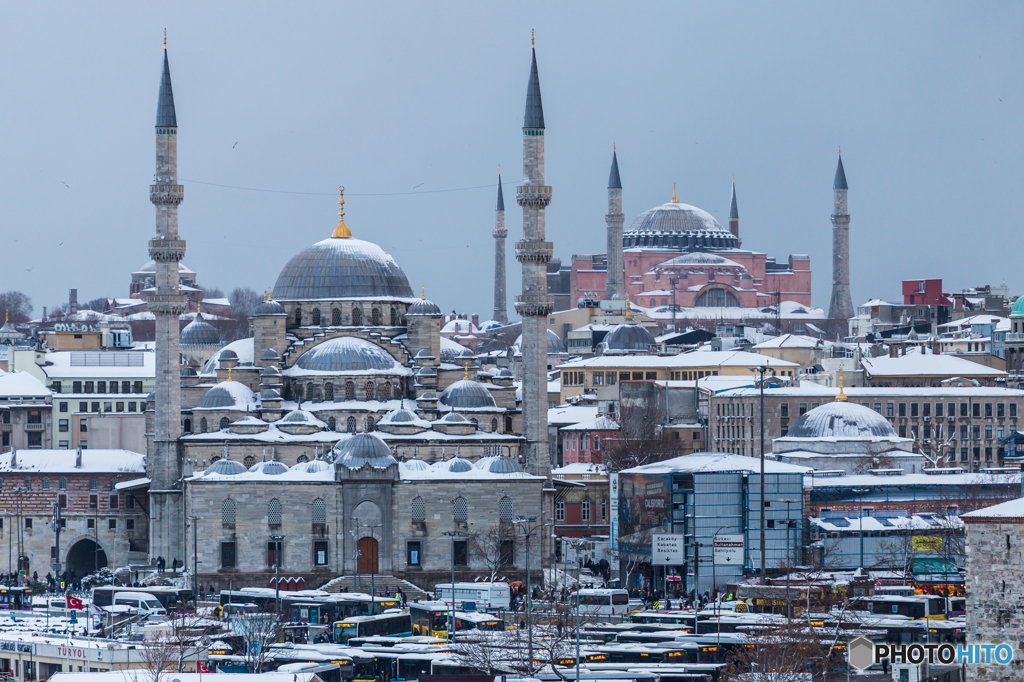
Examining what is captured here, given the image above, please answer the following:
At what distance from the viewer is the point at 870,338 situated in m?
115

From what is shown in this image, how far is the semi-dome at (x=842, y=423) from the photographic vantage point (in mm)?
76938

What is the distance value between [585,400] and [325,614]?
37.1m

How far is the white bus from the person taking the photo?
59469 millimetres

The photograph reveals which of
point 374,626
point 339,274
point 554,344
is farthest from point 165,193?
point 554,344

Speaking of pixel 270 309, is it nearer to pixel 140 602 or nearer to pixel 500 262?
pixel 140 602

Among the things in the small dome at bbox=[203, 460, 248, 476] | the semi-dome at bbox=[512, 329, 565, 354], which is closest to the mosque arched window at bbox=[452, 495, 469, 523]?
the small dome at bbox=[203, 460, 248, 476]

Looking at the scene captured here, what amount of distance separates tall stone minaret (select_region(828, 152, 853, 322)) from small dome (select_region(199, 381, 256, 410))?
71618 mm

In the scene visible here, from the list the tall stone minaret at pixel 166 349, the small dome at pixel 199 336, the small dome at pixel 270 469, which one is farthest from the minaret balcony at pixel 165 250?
the small dome at pixel 199 336

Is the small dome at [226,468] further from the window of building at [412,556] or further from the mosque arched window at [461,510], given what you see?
the mosque arched window at [461,510]

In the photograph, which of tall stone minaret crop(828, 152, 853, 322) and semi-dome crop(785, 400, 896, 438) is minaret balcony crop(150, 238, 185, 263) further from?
tall stone minaret crop(828, 152, 853, 322)

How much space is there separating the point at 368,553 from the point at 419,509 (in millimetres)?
1869

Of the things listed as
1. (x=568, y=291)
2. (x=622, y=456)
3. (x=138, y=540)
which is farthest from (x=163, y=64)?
(x=568, y=291)

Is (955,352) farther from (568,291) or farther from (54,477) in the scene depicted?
(568,291)

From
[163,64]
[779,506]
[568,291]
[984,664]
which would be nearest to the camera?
[984,664]
